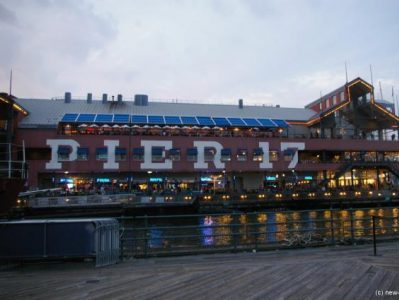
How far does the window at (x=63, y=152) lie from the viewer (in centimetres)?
5762

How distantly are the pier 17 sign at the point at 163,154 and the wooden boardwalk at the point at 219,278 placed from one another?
48069 mm

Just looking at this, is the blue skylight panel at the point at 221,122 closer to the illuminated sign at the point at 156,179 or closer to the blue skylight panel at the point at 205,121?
the blue skylight panel at the point at 205,121

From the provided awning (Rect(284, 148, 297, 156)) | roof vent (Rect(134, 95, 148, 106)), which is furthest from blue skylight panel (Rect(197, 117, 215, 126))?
awning (Rect(284, 148, 297, 156))

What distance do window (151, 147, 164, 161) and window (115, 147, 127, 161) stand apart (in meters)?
4.16

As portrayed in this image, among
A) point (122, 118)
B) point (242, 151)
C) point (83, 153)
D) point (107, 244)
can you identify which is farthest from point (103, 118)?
point (107, 244)

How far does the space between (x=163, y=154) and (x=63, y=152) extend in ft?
47.7

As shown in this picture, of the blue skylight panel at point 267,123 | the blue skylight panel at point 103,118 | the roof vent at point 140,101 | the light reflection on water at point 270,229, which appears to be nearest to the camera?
the light reflection on water at point 270,229

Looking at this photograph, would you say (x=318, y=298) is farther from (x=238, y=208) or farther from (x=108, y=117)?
(x=108, y=117)

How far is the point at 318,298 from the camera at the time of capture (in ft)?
24.8

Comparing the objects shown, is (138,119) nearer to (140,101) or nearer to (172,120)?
(172,120)

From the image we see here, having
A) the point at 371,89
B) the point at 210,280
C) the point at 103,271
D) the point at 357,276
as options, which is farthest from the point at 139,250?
the point at 371,89

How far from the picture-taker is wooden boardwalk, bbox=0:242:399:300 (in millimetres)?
7973

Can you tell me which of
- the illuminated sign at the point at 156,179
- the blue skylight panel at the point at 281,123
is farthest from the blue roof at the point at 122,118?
the blue skylight panel at the point at 281,123

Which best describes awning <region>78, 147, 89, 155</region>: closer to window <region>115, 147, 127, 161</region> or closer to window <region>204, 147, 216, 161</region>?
window <region>115, 147, 127, 161</region>
